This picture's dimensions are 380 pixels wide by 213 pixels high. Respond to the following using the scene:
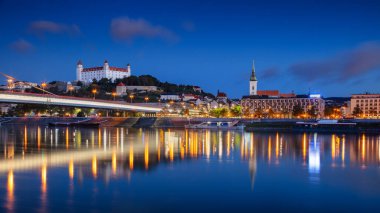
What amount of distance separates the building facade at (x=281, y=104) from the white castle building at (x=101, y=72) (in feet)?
165

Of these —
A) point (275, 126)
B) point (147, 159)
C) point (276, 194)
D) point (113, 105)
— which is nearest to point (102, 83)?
point (113, 105)

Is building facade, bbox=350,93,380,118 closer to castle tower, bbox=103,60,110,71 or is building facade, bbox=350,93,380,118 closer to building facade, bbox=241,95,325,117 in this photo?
building facade, bbox=241,95,325,117

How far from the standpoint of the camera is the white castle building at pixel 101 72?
141 meters

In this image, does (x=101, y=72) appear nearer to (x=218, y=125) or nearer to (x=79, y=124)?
(x=79, y=124)

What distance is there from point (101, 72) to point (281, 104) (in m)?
64.1

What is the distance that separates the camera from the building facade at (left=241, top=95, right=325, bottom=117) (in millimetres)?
109125

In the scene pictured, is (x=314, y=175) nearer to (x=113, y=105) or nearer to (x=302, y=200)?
(x=302, y=200)

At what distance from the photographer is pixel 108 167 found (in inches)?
666

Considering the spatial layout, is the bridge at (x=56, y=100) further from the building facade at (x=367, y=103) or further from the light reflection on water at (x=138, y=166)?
the building facade at (x=367, y=103)

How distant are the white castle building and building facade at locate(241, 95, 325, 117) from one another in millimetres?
50307

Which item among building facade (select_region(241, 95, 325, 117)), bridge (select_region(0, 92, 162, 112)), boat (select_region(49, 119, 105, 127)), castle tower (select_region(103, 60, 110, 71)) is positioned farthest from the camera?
castle tower (select_region(103, 60, 110, 71))

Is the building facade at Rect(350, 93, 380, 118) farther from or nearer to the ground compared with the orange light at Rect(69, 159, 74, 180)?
farther from the ground

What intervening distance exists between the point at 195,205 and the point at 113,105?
49.2 metres

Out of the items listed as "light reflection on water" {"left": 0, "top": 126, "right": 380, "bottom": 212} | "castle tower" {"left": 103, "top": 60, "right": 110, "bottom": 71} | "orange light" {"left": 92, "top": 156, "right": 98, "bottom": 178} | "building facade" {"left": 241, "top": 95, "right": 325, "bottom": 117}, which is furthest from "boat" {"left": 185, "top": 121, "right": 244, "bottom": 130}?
"castle tower" {"left": 103, "top": 60, "right": 110, "bottom": 71}
